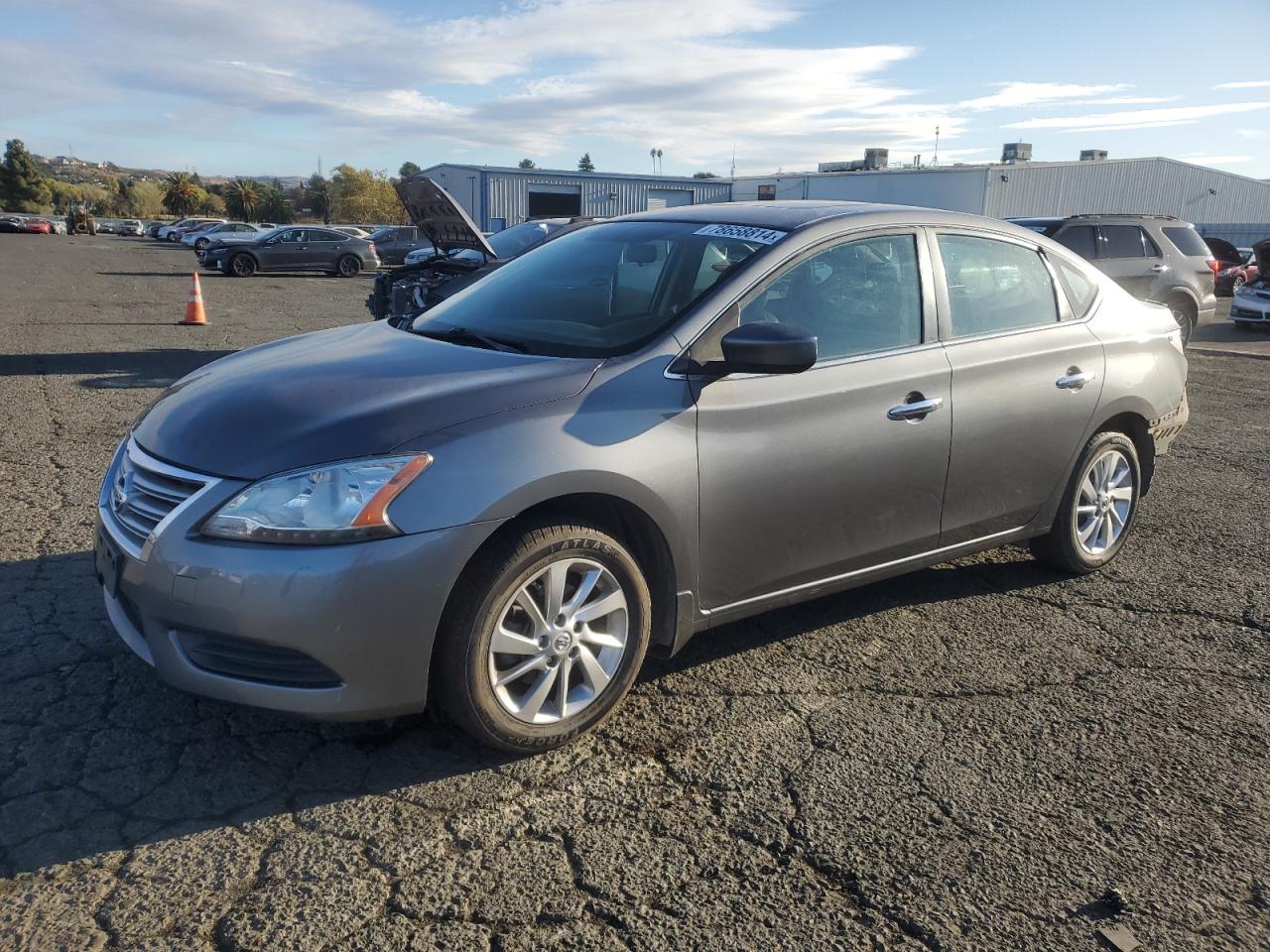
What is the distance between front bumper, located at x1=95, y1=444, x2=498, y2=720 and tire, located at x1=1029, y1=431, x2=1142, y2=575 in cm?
310

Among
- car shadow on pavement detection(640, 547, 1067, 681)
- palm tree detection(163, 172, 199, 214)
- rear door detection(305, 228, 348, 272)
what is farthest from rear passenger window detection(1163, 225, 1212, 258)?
palm tree detection(163, 172, 199, 214)

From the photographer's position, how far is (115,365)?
10.6 m

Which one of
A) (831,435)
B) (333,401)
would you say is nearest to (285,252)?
(333,401)

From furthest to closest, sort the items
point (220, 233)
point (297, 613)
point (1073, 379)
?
point (220, 233)
point (1073, 379)
point (297, 613)

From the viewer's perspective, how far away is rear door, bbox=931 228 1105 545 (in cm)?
420

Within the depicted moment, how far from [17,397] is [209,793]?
716 cm

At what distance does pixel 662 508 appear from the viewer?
330 centimetres

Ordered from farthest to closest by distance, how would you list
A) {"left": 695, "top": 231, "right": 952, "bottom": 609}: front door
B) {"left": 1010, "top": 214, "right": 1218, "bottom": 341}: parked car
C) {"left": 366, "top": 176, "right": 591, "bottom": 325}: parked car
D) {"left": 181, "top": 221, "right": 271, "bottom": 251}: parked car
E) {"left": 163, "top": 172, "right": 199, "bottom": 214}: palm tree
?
{"left": 163, "top": 172, "right": 199, "bottom": 214}: palm tree → {"left": 181, "top": 221, "right": 271, "bottom": 251}: parked car → {"left": 1010, "top": 214, "right": 1218, "bottom": 341}: parked car → {"left": 366, "top": 176, "right": 591, "bottom": 325}: parked car → {"left": 695, "top": 231, "right": 952, "bottom": 609}: front door

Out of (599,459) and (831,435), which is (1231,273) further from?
(599,459)

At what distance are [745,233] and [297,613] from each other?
2.25m

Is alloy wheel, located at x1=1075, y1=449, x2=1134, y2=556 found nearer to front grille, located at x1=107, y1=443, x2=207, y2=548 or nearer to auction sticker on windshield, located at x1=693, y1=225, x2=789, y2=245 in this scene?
auction sticker on windshield, located at x1=693, y1=225, x2=789, y2=245

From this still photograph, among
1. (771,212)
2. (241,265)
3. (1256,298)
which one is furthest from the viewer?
(241,265)

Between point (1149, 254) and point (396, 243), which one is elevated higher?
point (1149, 254)

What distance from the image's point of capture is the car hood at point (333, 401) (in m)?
2.97
